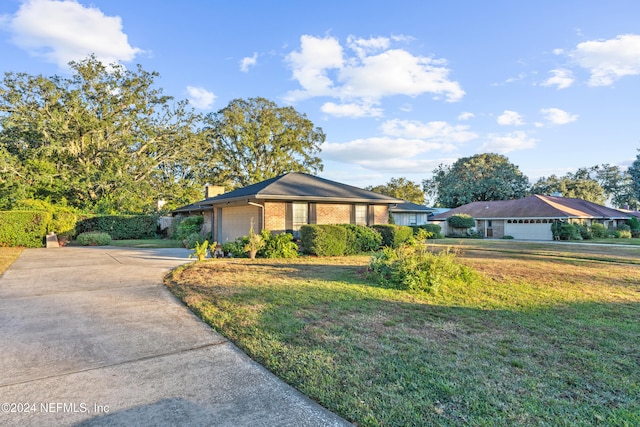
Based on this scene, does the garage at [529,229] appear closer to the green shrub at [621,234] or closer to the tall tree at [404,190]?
the green shrub at [621,234]

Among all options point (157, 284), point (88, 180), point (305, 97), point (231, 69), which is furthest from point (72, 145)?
point (157, 284)

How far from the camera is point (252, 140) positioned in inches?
1387

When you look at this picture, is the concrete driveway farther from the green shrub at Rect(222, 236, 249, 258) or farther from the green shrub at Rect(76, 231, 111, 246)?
the green shrub at Rect(76, 231, 111, 246)

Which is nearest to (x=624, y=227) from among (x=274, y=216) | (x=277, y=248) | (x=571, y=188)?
(x=571, y=188)

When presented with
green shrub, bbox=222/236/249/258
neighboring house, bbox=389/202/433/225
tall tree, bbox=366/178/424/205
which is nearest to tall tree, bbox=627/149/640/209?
tall tree, bbox=366/178/424/205

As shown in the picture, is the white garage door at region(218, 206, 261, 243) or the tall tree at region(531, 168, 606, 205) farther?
the tall tree at region(531, 168, 606, 205)

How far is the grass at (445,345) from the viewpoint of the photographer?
2.75 m

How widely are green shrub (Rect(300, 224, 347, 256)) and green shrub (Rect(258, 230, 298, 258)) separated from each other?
25.2 inches

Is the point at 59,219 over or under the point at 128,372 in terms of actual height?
over

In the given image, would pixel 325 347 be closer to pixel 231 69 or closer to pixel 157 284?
pixel 157 284

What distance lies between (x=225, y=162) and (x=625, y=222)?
40.4 metres

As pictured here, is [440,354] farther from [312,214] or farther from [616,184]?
[616,184]

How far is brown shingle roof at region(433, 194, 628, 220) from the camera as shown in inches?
1166

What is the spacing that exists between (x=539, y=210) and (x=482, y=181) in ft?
48.6
